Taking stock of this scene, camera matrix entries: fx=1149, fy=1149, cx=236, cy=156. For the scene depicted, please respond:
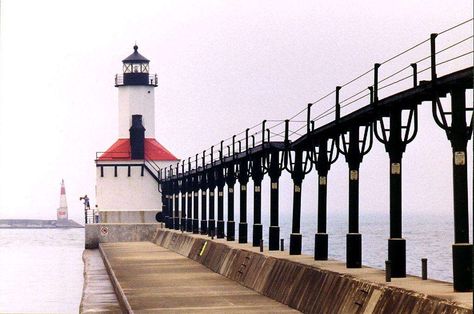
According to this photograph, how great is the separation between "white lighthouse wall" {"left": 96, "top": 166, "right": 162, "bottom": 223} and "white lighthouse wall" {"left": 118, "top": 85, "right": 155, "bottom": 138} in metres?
6.65

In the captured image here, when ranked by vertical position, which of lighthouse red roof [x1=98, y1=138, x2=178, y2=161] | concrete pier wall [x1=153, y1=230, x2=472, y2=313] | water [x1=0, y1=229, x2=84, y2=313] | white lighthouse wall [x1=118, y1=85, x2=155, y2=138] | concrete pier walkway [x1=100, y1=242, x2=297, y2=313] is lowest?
water [x1=0, y1=229, x2=84, y2=313]

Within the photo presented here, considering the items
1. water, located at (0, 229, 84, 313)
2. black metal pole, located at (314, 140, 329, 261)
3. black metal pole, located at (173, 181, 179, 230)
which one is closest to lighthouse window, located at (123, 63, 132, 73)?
water, located at (0, 229, 84, 313)

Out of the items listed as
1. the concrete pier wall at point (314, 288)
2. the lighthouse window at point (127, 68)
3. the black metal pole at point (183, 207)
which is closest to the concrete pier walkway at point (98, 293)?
the concrete pier wall at point (314, 288)

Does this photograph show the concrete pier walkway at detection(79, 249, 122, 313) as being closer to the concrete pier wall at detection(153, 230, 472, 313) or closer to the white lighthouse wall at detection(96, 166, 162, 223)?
the concrete pier wall at detection(153, 230, 472, 313)

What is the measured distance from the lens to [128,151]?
103938 millimetres

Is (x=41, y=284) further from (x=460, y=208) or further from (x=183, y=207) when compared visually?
(x=460, y=208)

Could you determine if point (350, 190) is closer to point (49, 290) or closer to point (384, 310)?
point (384, 310)

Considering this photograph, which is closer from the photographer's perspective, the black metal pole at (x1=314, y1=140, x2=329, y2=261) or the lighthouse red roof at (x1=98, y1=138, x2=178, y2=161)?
the black metal pole at (x1=314, y1=140, x2=329, y2=261)

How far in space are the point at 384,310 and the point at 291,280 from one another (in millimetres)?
9836

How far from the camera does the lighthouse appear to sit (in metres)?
98.9

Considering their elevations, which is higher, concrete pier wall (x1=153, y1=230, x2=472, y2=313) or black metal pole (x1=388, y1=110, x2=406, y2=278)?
black metal pole (x1=388, y1=110, x2=406, y2=278)

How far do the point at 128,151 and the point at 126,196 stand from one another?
6396 millimetres

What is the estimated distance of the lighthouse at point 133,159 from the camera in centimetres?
9894

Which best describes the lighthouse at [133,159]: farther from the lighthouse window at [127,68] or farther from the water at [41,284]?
the water at [41,284]
